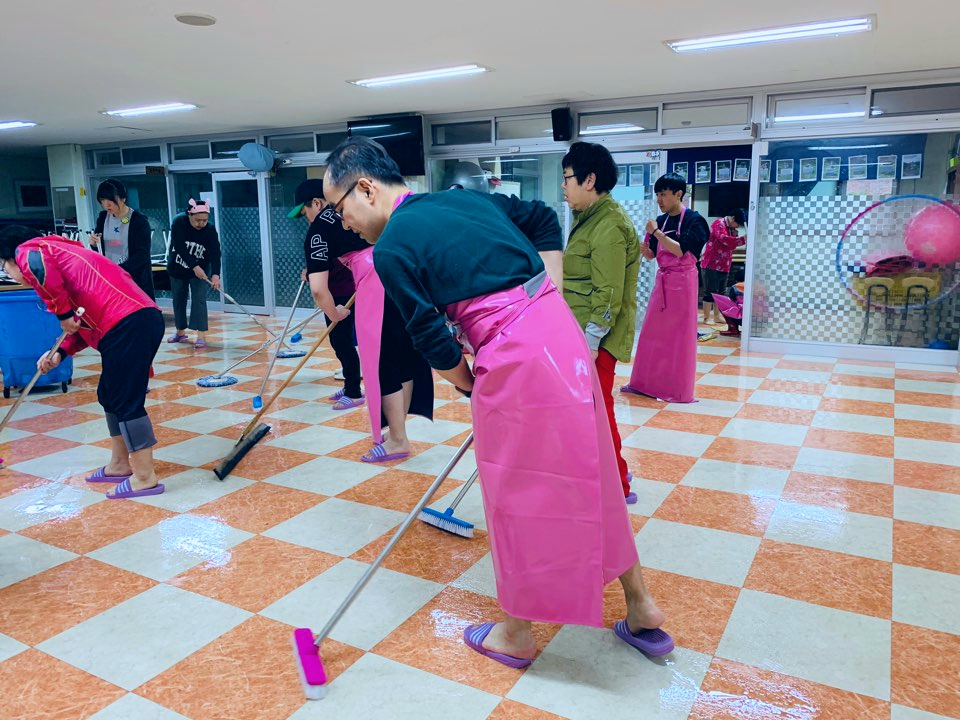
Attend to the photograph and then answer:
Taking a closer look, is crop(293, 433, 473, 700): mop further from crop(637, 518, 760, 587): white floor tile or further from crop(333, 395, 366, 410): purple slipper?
crop(333, 395, 366, 410): purple slipper

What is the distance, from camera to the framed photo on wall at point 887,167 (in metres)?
6.22

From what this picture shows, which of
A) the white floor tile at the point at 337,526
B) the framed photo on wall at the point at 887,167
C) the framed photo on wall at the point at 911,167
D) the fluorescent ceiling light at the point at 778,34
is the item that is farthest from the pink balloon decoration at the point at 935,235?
the white floor tile at the point at 337,526

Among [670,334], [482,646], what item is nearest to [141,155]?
[670,334]

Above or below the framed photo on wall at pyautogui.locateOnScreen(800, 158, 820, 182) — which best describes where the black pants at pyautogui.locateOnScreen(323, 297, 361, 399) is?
below

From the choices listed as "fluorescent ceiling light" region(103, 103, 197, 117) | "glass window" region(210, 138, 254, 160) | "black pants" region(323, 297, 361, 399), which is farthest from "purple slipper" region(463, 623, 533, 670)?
"glass window" region(210, 138, 254, 160)

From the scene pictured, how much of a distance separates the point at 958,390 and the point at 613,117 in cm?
412

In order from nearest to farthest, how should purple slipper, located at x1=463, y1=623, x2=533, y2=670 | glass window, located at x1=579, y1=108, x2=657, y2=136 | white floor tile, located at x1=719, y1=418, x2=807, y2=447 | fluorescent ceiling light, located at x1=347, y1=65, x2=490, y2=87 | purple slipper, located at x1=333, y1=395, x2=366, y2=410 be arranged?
purple slipper, located at x1=463, y1=623, x2=533, y2=670 < white floor tile, located at x1=719, y1=418, x2=807, y2=447 < purple slipper, located at x1=333, y1=395, x2=366, y2=410 < fluorescent ceiling light, located at x1=347, y1=65, x2=490, y2=87 < glass window, located at x1=579, y1=108, x2=657, y2=136

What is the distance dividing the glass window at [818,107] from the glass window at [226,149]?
22.3 ft

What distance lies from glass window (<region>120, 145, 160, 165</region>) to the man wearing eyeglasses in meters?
9.44

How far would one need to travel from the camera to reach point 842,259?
6.52 meters

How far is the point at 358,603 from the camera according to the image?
2.30 metres

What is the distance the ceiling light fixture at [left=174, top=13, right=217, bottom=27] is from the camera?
421 cm

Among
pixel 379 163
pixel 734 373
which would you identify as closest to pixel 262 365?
pixel 734 373

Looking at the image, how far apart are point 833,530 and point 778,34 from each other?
3571 millimetres
